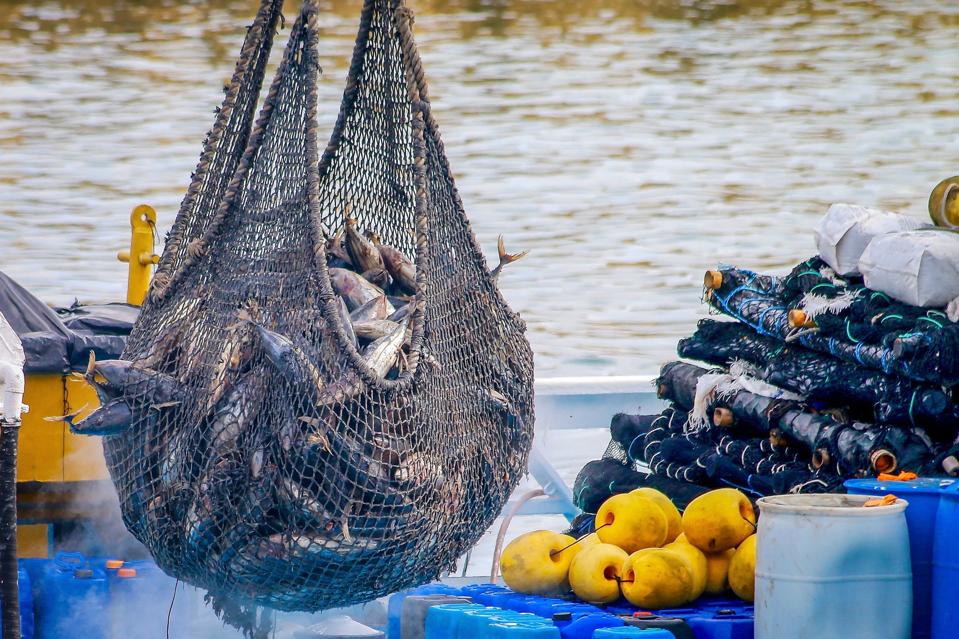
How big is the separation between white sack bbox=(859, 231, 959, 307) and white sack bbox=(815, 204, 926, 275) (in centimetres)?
21

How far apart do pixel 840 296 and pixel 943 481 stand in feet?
3.11

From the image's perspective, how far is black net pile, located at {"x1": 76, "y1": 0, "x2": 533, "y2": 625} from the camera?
134 inches

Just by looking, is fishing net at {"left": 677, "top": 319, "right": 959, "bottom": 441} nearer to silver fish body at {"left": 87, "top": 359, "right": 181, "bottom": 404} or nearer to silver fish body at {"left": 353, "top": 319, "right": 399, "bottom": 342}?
silver fish body at {"left": 353, "top": 319, "right": 399, "bottom": 342}

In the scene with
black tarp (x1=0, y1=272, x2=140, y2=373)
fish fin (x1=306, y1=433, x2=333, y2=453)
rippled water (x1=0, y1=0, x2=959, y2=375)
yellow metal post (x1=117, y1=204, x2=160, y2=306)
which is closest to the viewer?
fish fin (x1=306, y1=433, x2=333, y2=453)

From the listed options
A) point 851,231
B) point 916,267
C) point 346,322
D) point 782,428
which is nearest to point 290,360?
point 346,322

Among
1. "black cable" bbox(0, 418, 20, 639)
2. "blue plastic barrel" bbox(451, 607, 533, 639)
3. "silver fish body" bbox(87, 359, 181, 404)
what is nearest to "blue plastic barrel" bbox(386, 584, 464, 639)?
"blue plastic barrel" bbox(451, 607, 533, 639)

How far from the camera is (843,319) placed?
414cm

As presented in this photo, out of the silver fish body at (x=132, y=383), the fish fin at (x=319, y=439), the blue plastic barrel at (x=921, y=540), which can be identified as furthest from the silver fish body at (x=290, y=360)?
the blue plastic barrel at (x=921, y=540)

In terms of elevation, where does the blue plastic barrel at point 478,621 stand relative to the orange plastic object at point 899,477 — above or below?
below

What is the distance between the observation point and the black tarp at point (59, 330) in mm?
4801

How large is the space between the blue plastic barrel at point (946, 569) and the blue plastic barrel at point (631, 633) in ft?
2.08

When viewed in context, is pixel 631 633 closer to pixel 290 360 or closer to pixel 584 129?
pixel 290 360

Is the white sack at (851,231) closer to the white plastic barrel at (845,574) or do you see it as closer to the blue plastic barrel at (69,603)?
the white plastic barrel at (845,574)

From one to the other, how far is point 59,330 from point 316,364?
2048mm
